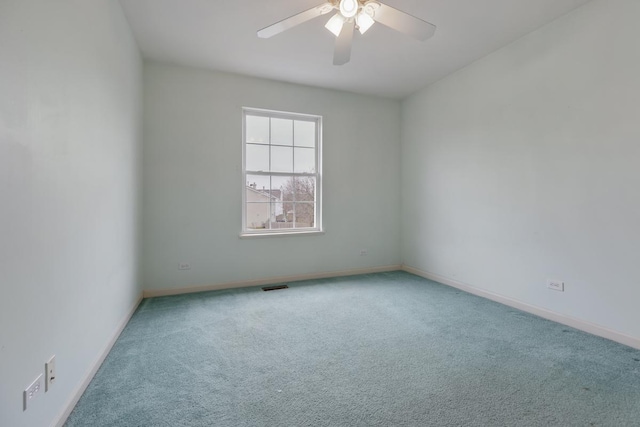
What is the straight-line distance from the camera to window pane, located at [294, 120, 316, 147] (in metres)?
4.23

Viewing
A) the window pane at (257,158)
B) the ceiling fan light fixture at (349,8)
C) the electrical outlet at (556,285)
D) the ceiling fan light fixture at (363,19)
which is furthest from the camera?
the window pane at (257,158)

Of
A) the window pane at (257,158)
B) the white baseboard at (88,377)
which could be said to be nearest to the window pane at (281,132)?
the window pane at (257,158)

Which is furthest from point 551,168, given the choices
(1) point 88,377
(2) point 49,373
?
(1) point 88,377

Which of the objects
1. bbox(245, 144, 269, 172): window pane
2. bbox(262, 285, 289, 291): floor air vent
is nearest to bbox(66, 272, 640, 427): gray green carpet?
bbox(262, 285, 289, 291): floor air vent

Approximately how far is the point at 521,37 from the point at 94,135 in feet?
12.7

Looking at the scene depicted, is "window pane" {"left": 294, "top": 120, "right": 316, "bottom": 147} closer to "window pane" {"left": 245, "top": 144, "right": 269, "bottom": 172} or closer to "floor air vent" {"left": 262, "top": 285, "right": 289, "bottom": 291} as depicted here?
"window pane" {"left": 245, "top": 144, "right": 269, "bottom": 172}

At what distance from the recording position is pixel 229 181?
3.77 m

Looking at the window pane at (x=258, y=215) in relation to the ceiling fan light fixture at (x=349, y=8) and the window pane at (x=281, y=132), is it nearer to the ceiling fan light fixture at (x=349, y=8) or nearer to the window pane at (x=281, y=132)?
the window pane at (x=281, y=132)

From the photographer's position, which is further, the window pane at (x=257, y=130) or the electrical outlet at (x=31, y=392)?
the window pane at (x=257, y=130)

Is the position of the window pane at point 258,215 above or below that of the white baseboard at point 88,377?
above

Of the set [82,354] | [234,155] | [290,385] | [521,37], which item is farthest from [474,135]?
[82,354]

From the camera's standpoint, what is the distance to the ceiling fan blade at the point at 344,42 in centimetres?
212

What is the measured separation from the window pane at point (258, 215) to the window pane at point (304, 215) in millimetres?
427

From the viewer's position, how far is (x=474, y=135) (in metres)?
3.52
